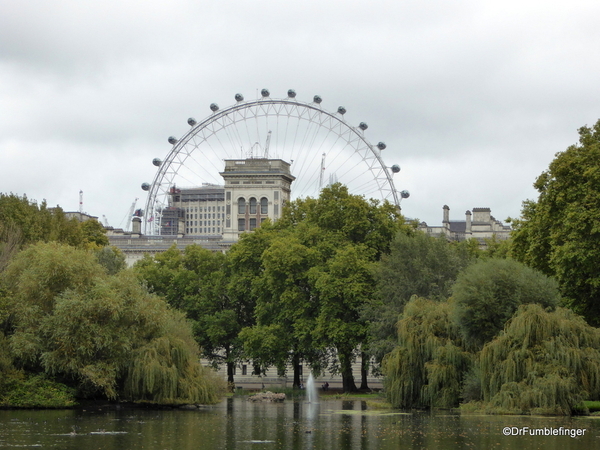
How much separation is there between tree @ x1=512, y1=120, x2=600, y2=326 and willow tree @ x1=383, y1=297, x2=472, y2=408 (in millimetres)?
6858

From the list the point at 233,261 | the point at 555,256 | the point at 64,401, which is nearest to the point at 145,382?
the point at 64,401

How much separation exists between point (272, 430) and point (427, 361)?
Answer: 14.1 meters

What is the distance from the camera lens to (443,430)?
36250 millimetres

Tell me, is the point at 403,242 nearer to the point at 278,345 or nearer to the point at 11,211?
the point at 278,345

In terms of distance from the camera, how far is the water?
3116 cm

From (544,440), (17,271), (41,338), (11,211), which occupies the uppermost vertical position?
(11,211)

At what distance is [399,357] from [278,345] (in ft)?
69.3

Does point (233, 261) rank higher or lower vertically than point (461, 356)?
higher

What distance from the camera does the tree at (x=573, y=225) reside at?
4984 centimetres

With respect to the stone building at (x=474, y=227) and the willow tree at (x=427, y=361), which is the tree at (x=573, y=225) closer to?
the willow tree at (x=427, y=361)

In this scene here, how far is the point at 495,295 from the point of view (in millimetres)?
46688

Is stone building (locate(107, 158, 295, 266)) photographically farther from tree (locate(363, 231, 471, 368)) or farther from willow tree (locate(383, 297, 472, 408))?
willow tree (locate(383, 297, 472, 408))

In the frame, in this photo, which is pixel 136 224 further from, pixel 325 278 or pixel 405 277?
pixel 405 277

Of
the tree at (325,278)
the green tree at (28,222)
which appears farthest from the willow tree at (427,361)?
the green tree at (28,222)
